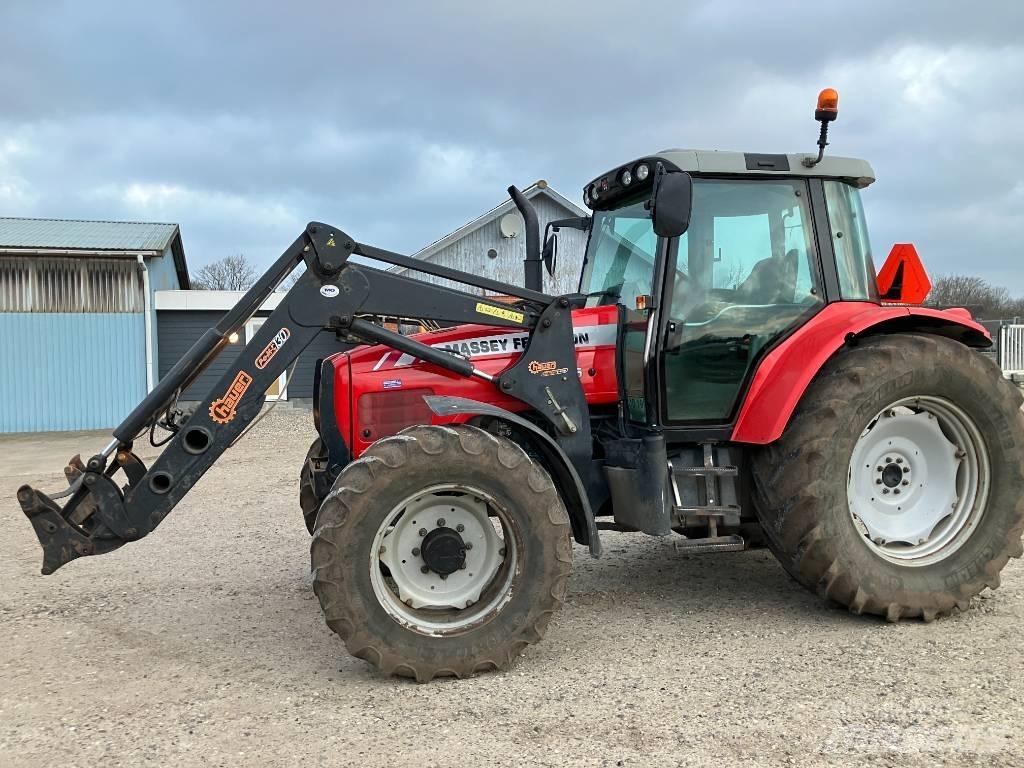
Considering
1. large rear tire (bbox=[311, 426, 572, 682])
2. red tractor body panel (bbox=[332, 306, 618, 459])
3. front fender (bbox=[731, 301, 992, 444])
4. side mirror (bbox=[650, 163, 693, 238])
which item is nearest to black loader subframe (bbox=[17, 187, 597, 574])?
red tractor body panel (bbox=[332, 306, 618, 459])

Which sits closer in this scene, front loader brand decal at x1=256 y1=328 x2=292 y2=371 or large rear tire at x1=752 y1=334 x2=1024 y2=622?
front loader brand decal at x1=256 y1=328 x2=292 y2=371

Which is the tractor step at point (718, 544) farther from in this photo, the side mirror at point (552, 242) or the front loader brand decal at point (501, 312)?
the side mirror at point (552, 242)

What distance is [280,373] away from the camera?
410 cm

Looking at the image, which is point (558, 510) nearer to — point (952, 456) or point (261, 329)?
point (261, 329)

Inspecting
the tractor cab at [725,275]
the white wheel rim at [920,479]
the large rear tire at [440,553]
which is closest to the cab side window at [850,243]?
the tractor cab at [725,275]

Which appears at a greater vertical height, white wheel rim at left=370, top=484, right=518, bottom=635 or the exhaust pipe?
the exhaust pipe

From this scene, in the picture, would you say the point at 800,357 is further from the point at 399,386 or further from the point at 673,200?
the point at 399,386

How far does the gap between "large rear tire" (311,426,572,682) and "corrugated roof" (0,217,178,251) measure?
15.1 m

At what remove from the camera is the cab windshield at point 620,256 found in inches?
186

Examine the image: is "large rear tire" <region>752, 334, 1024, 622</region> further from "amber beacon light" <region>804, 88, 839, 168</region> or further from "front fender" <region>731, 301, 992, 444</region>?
"amber beacon light" <region>804, 88, 839, 168</region>

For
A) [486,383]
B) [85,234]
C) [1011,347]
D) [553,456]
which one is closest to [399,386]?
[486,383]

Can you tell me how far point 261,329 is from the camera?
4113mm

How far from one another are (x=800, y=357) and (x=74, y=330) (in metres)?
16.2

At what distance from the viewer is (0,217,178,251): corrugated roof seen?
16.8m
